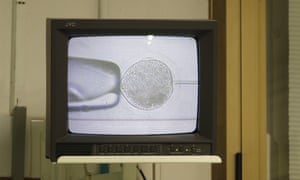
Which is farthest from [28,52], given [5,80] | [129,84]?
[129,84]

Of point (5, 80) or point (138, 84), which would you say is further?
point (5, 80)

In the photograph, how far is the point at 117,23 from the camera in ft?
3.56

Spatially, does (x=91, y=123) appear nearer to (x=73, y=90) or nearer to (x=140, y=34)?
(x=73, y=90)

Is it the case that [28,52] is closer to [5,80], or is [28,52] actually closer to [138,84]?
[5,80]

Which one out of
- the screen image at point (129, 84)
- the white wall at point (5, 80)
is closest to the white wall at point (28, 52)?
the white wall at point (5, 80)

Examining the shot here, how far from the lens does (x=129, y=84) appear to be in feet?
3.75

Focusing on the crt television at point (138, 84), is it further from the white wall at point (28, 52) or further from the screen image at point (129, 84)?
the white wall at point (28, 52)

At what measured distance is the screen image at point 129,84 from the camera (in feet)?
3.75

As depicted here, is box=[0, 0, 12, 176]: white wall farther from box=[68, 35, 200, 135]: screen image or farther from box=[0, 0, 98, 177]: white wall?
box=[68, 35, 200, 135]: screen image

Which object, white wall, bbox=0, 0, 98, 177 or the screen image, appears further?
white wall, bbox=0, 0, 98, 177

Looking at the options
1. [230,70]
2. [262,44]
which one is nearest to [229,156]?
[230,70]

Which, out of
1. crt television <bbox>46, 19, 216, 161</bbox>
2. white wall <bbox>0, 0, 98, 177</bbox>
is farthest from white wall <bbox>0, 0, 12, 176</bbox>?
crt television <bbox>46, 19, 216, 161</bbox>

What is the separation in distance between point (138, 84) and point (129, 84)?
0.03 m

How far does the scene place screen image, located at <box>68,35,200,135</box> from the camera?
3.75 ft
